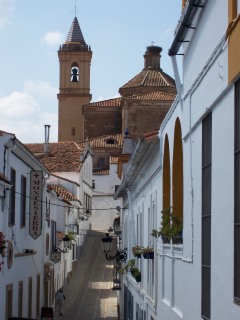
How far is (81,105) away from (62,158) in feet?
95.8

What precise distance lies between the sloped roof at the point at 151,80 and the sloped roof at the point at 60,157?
37.8 ft

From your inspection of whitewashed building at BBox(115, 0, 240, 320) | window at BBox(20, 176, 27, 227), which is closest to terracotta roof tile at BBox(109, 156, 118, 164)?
window at BBox(20, 176, 27, 227)

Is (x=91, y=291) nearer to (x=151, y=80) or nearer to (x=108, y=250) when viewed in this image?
(x=108, y=250)

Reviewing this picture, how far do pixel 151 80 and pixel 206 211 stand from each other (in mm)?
58474

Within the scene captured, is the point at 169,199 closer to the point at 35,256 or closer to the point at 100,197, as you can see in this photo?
the point at 35,256

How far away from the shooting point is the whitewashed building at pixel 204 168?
7.07 metres

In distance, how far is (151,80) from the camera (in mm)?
66938

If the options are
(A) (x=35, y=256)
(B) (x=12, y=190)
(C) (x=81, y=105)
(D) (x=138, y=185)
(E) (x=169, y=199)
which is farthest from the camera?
(C) (x=81, y=105)

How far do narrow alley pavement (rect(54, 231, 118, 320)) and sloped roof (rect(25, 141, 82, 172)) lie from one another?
5.95m

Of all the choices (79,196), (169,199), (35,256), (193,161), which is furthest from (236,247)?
(79,196)

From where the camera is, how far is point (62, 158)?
53906mm

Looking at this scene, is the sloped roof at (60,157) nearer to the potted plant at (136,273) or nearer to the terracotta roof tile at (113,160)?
the terracotta roof tile at (113,160)

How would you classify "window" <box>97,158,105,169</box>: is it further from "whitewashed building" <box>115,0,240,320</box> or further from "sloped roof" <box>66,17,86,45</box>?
"whitewashed building" <box>115,0,240,320</box>

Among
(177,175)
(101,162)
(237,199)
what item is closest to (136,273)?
(177,175)
